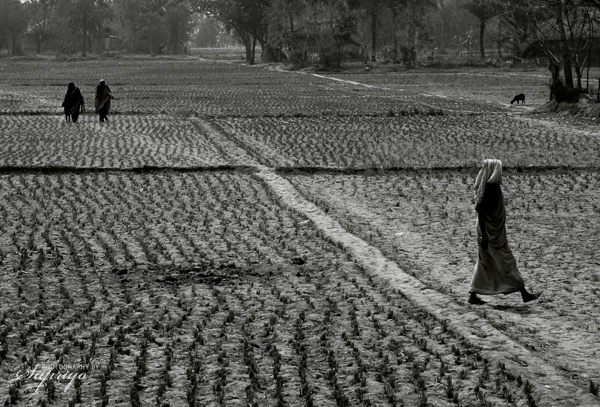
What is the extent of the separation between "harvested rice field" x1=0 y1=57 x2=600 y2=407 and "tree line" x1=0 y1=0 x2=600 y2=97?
12.5 m

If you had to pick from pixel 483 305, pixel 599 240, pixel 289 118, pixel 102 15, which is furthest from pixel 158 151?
pixel 102 15

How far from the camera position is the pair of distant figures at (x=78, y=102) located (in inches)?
936

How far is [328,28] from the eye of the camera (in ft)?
209

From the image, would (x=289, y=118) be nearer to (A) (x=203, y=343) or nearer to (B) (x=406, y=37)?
(A) (x=203, y=343)

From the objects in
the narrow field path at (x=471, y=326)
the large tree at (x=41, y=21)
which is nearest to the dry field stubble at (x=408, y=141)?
the narrow field path at (x=471, y=326)

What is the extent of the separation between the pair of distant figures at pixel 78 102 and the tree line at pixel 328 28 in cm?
1144

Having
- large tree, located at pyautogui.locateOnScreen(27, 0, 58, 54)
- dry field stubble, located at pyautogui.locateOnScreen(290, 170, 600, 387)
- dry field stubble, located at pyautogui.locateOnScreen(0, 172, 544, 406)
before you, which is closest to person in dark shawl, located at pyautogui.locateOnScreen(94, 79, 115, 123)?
dry field stubble, located at pyautogui.locateOnScreen(290, 170, 600, 387)

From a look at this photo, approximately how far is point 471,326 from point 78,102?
60.3 ft

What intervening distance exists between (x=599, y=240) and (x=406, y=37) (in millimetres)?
66805

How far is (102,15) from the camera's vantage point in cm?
10919

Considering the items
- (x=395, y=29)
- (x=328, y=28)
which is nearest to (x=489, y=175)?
(x=328, y=28)

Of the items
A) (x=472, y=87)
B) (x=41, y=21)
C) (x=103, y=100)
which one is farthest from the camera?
(x=41, y=21)

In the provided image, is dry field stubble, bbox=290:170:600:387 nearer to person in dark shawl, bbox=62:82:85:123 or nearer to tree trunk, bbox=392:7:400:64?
person in dark shawl, bbox=62:82:85:123

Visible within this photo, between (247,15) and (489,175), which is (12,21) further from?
(489,175)
